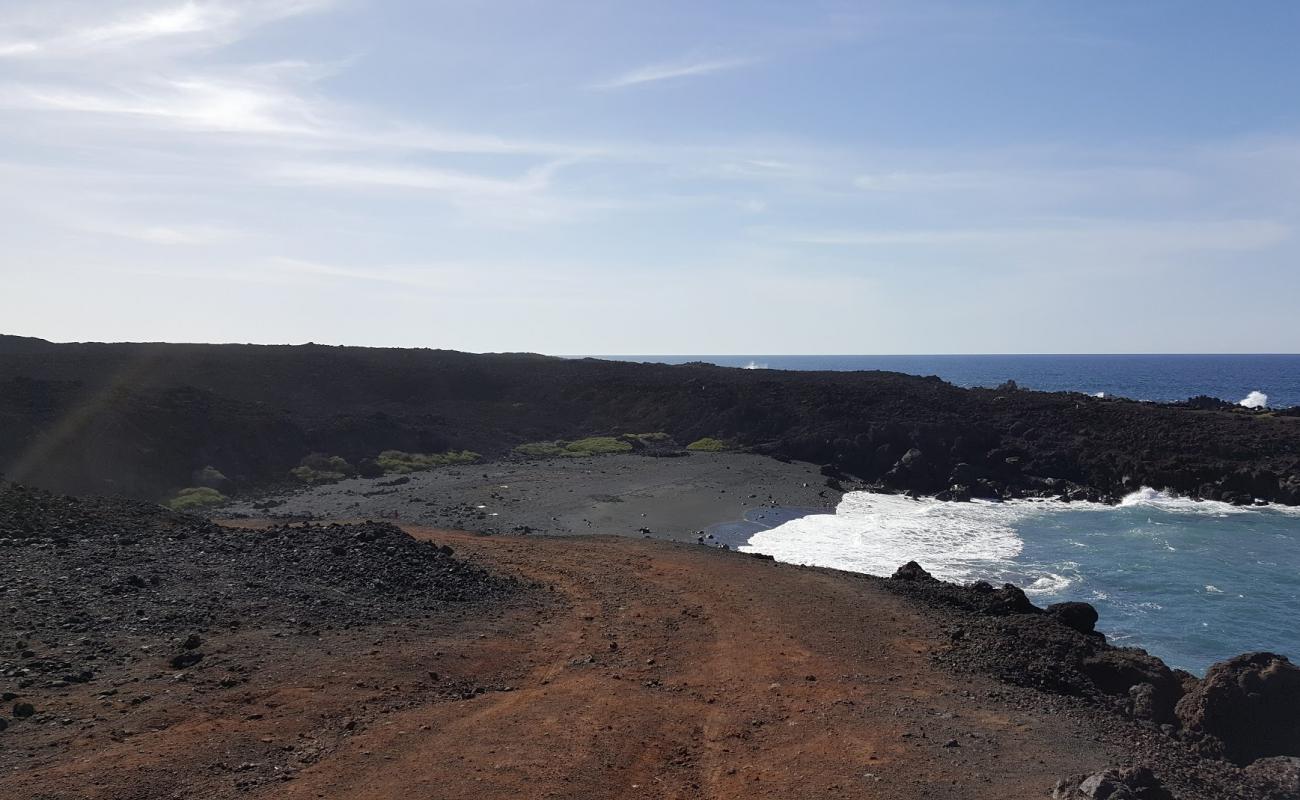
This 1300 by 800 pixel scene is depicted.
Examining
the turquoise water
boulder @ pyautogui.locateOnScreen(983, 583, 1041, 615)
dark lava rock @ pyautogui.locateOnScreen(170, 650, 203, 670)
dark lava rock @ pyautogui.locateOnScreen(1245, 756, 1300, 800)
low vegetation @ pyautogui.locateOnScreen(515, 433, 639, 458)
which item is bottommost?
the turquoise water

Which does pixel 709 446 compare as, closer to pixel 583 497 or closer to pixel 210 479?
pixel 583 497

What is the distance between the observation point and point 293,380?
55.8 meters

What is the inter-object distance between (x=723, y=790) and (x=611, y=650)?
4.76m

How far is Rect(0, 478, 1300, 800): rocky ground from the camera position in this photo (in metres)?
9.71

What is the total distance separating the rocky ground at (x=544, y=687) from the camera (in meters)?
9.71

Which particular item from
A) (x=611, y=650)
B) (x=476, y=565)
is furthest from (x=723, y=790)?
(x=476, y=565)

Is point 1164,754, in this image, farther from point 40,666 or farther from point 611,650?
point 40,666

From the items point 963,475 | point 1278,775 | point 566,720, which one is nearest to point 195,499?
point 566,720

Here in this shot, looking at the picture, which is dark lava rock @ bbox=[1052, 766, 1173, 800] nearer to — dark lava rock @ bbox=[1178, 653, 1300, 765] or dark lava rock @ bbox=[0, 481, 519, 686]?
dark lava rock @ bbox=[1178, 653, 1300, 765]

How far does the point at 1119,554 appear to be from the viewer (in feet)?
87.4

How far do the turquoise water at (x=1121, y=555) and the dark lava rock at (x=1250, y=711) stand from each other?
5.59 m

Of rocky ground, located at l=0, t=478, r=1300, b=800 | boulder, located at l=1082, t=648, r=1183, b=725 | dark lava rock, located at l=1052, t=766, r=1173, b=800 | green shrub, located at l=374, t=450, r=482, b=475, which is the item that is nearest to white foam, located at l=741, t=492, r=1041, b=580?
rocky ground, located at l=0, t=478, r=1300, b=800

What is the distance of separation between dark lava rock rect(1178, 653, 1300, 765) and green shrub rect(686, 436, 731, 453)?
34708mm

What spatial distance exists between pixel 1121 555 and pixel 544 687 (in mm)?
20700
